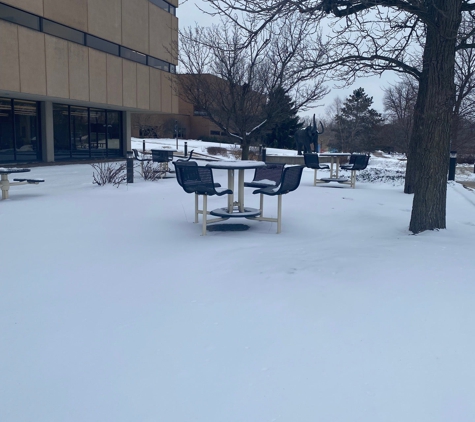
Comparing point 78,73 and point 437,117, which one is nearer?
point 437,117

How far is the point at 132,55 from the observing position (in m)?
24.7

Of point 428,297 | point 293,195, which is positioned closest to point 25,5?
point 293,195

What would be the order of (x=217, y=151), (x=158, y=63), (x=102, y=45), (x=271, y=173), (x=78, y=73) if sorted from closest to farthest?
(x=271, y=173) → (x=78, y=73) → (x=102, y=45) → (x=158, y=63) → (x=217, y=151)

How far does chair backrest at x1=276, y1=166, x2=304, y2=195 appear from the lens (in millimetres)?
6664

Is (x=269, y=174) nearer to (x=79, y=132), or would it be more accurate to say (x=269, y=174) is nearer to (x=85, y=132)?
(x=79, y=132)

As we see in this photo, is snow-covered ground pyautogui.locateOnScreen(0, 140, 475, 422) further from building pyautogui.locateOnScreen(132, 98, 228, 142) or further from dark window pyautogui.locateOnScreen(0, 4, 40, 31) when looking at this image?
building pyautogui.locateOnScreen(132, 98, 228, 142)

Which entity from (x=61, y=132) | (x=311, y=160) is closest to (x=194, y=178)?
(x=311, y=160)

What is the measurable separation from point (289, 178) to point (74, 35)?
56.6ft

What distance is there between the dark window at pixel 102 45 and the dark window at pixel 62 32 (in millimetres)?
568

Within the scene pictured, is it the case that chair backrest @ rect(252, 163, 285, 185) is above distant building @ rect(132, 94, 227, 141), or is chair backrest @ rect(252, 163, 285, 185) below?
below

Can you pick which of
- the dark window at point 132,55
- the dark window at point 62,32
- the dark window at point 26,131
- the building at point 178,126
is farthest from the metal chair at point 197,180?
the building at point 178,126

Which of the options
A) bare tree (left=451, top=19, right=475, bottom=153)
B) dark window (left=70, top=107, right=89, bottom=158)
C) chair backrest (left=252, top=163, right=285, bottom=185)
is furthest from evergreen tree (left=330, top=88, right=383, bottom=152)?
chair backrest (left=252, top=163, right=285, bottom=185)

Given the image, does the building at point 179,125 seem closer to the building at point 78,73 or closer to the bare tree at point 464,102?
the building at point 78,73

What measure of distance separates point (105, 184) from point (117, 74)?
12.8 m
